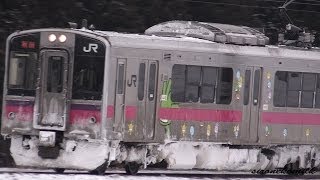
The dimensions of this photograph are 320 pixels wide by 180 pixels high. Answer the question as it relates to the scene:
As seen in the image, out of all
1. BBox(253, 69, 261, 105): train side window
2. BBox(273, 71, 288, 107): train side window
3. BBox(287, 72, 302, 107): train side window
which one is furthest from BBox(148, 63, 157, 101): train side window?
BBox(287, 72, 302, 107): train side window

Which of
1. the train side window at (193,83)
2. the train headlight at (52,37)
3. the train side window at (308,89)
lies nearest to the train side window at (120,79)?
the train headlight at (52,37)

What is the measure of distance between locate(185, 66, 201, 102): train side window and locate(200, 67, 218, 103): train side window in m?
0.12

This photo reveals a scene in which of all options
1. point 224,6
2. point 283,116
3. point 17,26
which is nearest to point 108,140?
point 283,116

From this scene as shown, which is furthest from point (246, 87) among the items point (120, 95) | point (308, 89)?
point (120, 95)

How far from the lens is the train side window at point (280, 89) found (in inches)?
704

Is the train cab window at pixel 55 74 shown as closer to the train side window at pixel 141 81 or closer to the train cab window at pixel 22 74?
the train cab window at pixel 22 74

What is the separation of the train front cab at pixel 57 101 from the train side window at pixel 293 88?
→ 4.89 m

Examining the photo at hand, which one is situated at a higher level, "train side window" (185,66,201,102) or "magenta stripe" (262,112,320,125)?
"train side window" (185,66,201,102)

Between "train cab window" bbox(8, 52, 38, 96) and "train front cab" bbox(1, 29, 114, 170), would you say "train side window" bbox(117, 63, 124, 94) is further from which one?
"train cab window" bbox(8, 52, 38, 96)

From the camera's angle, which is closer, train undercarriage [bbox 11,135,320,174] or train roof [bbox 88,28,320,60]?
train undercarriage [bbox 11,135,320,174]

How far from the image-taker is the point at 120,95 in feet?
50.9

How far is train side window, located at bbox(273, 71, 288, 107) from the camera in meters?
17.9

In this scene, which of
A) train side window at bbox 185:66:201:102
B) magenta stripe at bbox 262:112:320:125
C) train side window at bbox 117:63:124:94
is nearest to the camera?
train side window at bbox 117:63:124:94

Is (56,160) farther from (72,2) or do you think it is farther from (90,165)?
(72,2)
